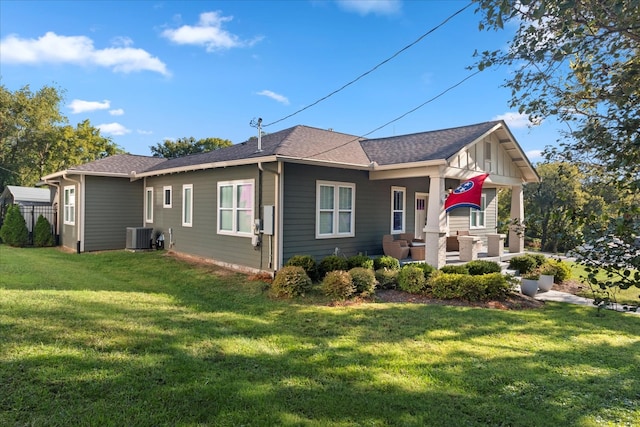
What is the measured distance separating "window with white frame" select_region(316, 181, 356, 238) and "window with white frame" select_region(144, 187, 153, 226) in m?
8.28

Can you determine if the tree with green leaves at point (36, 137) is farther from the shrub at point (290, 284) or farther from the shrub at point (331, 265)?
the shrub at point (290, 284)

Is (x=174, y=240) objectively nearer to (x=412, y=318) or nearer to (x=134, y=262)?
(x=134, y=262)

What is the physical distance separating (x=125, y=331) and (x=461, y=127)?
36.0 feet

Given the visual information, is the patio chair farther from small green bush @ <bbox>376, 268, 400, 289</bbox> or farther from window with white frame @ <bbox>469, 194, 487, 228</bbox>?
window with white frame @ <bbox>469, 194, 487, 228</bbox>

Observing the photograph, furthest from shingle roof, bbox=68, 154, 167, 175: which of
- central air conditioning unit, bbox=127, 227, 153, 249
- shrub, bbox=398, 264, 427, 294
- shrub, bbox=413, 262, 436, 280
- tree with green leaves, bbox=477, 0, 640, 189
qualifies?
tree with green leaves, bbox=477, 0, 640, 189

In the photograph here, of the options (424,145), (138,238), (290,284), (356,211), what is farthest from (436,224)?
(138,238)

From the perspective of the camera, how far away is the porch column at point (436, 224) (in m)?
9.37

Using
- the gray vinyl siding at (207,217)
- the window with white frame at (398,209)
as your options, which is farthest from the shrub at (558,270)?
the gray vinyl siding at (207,217)

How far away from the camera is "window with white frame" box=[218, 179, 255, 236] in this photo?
33.7ft

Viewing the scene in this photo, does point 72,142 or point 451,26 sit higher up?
point 72,142

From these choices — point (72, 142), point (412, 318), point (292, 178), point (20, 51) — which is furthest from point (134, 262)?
point (72, 142)

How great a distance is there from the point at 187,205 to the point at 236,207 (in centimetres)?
315

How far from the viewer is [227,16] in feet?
36.8

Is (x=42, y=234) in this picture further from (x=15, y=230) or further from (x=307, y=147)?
(x=307, y=147)
